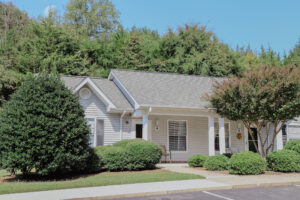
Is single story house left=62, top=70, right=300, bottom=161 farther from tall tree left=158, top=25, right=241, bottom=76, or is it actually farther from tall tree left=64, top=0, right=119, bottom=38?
tall tree left=64, top=0, right=119, bottom=38

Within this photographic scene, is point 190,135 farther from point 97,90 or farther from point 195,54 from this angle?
point 195,54

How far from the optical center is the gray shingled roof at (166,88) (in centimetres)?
1608

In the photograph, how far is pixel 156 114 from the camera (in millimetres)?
15734

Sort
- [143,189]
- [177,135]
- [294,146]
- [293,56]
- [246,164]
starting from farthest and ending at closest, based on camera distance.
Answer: [293,56] < [177,135] < [294,146] < [246,164] < [143,189]

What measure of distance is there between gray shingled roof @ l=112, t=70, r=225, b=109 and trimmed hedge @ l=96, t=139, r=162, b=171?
3.05 metres

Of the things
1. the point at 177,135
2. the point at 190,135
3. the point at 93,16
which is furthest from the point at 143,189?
the point at 93,16

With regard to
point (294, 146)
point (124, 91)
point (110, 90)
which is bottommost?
point (294, 146)

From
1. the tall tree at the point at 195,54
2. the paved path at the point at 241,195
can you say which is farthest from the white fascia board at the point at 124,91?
the tall tree at the point at 195,54

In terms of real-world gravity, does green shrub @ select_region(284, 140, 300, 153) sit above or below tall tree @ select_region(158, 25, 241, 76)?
below

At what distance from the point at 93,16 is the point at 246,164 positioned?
1505 inches

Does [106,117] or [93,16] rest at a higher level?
[93,16]

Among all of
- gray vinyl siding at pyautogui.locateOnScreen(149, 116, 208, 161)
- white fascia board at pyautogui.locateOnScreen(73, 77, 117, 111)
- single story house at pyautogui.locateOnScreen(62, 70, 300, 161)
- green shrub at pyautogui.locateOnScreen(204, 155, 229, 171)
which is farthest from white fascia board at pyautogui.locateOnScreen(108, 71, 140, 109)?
green shrub at pyautogui.locateOnScreen(204, 155, 229, 171)

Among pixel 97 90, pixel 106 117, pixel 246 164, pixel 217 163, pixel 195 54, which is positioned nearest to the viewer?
pixel 246 164

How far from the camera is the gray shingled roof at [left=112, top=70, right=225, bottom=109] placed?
52.7 feet
